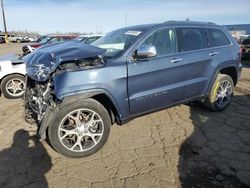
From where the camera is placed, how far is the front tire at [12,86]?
6.43m

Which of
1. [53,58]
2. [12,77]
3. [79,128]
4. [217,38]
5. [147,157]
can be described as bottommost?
[147,157]

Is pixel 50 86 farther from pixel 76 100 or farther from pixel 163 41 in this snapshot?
pixel 163 41

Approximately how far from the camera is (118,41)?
177 inches

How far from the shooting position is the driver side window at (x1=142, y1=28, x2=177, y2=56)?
4203 mm

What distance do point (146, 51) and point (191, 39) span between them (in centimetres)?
136

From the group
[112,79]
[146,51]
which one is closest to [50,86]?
[112,79]

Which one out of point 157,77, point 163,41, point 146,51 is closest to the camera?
point 146,51

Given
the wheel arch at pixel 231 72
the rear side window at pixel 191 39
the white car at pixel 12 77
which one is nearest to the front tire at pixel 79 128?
the rear side window at pixel 191 39

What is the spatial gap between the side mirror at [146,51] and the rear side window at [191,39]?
35.6 inches

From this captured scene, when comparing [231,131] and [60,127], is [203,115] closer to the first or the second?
[231,131]

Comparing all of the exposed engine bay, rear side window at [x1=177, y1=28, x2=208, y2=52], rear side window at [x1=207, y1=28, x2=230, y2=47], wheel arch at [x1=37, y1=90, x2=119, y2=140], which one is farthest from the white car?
rear side window at [x1=207, y1=28, x2=230, y2=47]

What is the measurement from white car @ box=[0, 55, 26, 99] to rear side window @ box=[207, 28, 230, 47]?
4490mm

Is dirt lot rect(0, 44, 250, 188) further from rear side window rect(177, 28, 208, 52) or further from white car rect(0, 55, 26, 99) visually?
white car rect(0, 55, 26, 99)

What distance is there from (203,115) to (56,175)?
326 cm
